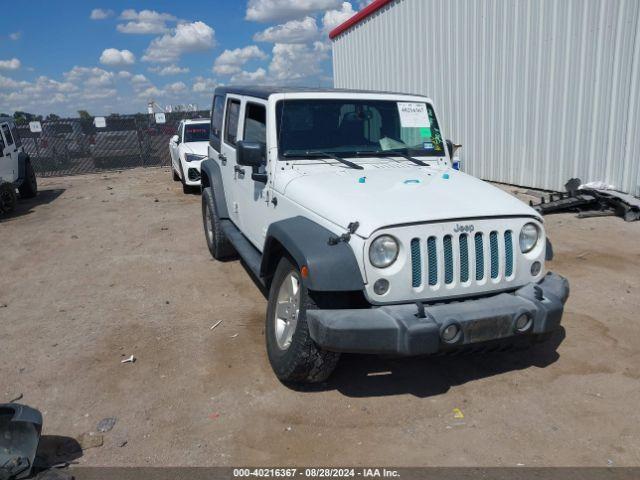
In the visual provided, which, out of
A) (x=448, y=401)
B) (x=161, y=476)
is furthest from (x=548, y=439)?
(x=161, y=476)

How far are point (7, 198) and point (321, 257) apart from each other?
386 inches

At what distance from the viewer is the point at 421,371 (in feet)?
12.9

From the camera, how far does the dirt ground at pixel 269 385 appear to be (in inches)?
122

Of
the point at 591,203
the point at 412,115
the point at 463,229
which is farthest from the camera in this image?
the point at 591,203

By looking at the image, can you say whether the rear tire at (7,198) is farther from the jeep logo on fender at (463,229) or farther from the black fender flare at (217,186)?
the jeep logo on fender at (463,229)

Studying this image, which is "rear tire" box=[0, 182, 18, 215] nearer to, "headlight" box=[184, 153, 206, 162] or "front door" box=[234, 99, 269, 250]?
"headlight" box=[184, 153, 206, 162]

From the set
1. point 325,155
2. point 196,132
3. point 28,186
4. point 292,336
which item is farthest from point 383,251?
point 28,186

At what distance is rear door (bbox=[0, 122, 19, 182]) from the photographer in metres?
11.2

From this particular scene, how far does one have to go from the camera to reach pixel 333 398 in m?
3.62

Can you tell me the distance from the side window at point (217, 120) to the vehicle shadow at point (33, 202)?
20.0 ft

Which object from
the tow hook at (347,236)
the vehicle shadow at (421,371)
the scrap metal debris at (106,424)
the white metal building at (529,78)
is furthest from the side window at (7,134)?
the tow hook at (347,236)

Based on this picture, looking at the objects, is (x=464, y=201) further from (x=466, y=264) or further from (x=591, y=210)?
(x=591, y=210)

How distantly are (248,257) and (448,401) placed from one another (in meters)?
2.22

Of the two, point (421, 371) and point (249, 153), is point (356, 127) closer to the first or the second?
point (249, 153)
